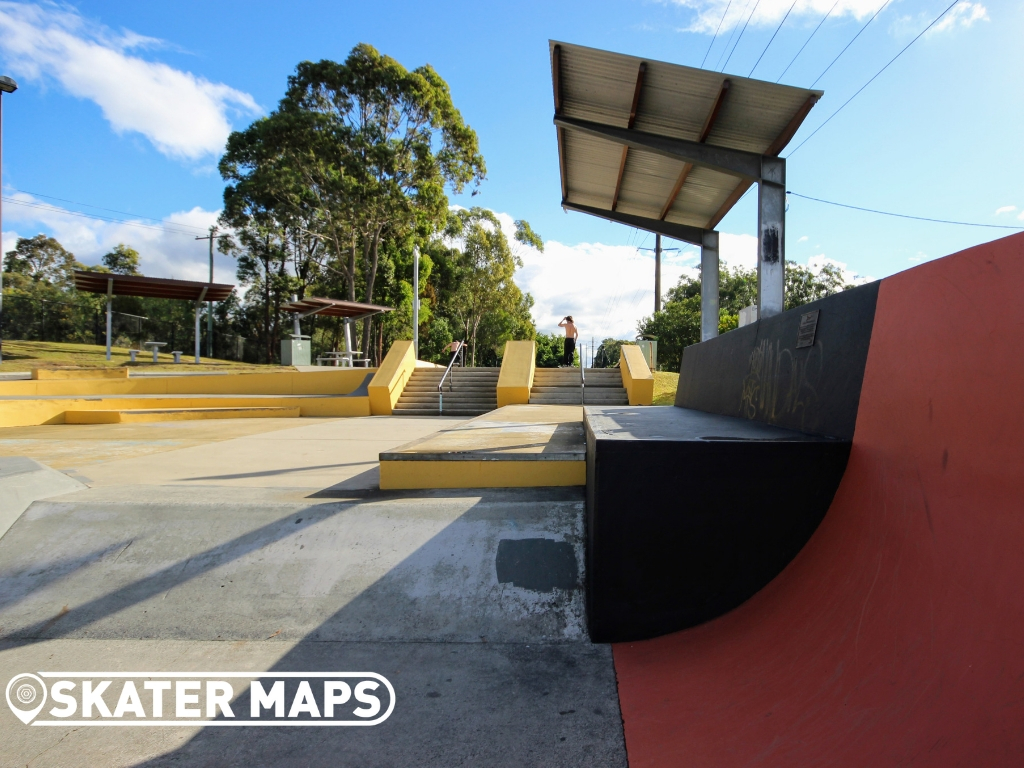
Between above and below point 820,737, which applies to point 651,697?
below

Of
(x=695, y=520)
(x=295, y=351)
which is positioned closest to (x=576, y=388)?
(x=695, y=520)

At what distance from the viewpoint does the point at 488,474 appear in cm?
412

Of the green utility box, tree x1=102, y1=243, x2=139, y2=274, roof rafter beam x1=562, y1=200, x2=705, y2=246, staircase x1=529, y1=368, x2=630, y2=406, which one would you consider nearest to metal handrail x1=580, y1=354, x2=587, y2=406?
staircase x1=529, y1=368, x2=630, y2=406

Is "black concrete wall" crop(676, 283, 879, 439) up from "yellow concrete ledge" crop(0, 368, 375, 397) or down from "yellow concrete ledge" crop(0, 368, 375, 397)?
up

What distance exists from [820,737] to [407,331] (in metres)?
36.3

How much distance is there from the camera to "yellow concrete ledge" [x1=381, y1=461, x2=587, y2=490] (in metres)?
4.08

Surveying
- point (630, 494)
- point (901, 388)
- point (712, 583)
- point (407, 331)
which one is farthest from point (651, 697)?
point (407, 331)

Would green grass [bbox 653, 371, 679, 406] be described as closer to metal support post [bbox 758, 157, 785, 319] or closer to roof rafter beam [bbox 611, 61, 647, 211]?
roof rafter beam [bbox 611, 61, 647, 211]

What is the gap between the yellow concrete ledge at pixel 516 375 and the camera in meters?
12.3

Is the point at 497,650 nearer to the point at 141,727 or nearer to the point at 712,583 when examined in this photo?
the point at 712,583

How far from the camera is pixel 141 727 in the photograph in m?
2.24

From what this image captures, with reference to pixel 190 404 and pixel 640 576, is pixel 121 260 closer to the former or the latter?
pixel 190 404

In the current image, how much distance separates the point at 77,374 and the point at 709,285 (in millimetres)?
Answer: 16802

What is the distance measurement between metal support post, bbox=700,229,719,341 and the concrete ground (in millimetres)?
4350
